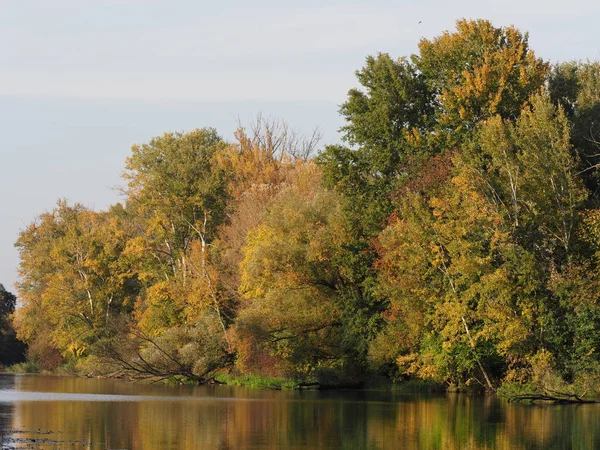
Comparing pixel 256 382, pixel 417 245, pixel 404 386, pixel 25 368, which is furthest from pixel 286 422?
pixel 25 368

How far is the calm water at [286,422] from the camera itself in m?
26.1

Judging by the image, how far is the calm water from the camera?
2606 centimetres

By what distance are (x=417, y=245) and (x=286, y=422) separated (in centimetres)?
1894

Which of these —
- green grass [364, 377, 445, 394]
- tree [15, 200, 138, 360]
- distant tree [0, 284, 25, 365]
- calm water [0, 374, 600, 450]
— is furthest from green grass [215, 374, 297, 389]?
distant tree [0, 284, 25, 365]

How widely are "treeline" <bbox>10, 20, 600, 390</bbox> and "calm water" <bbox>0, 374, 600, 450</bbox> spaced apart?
15.0 ft

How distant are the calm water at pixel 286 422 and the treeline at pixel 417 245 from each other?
A: 458 centimetres

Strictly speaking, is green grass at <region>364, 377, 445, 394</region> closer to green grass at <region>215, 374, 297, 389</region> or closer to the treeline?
the treeline

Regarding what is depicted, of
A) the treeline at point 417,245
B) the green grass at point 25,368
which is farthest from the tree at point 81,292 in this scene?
the treeline at point 417,245

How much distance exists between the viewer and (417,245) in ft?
163

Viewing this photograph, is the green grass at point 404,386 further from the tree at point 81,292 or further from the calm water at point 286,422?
the tree at point 81,292

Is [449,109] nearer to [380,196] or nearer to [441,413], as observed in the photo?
[380,196]

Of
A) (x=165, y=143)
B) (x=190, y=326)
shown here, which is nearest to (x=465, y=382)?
(x=190, y=326)

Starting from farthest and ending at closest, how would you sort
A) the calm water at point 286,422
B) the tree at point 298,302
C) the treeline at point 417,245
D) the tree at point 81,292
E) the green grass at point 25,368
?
the green grass at point 25,368, the tree at point 81,292, the tree at point 298,302, the treeline at point 417,245, the calm water at point 286,422

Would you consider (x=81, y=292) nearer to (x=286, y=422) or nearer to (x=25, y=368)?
(x=25, y=368)
